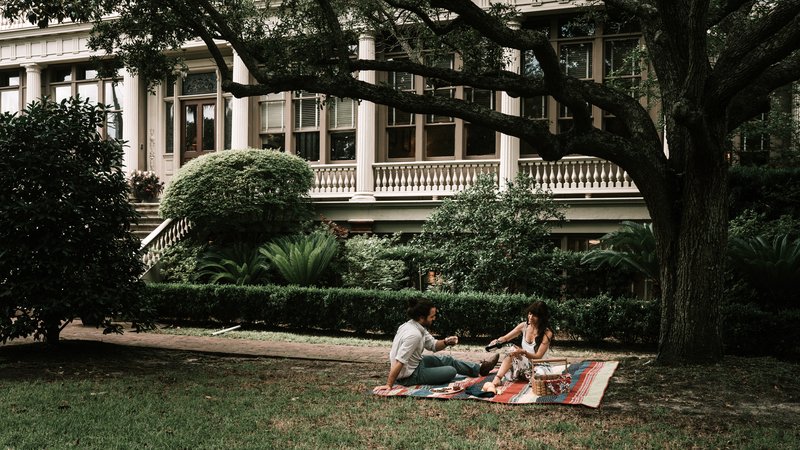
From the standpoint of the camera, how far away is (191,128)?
85.0 feet

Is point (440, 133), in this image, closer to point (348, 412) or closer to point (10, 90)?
point (348, 412)

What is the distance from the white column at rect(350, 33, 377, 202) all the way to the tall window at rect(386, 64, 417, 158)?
0.86 m

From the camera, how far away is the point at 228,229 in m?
20.7

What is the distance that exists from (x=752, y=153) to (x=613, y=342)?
669cm

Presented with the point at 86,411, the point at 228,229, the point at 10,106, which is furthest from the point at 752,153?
the point at 10,106

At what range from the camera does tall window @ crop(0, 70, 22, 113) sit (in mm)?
28203

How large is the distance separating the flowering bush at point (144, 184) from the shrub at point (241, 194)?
4006 mm

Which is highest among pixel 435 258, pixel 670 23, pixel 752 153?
pixel 670 23

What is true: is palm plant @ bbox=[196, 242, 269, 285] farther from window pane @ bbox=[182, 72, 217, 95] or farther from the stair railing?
window pane @ bbox=[182, 72, 217, 95]

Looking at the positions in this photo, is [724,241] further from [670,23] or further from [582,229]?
[582,229]

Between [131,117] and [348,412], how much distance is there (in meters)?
19.2

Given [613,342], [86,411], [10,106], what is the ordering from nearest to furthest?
1. [86,411]
2. [613,342]
3. [10,106]

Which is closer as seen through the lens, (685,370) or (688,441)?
(688,441)

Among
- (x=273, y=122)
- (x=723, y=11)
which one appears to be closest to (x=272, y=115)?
(x=273, y=122)
